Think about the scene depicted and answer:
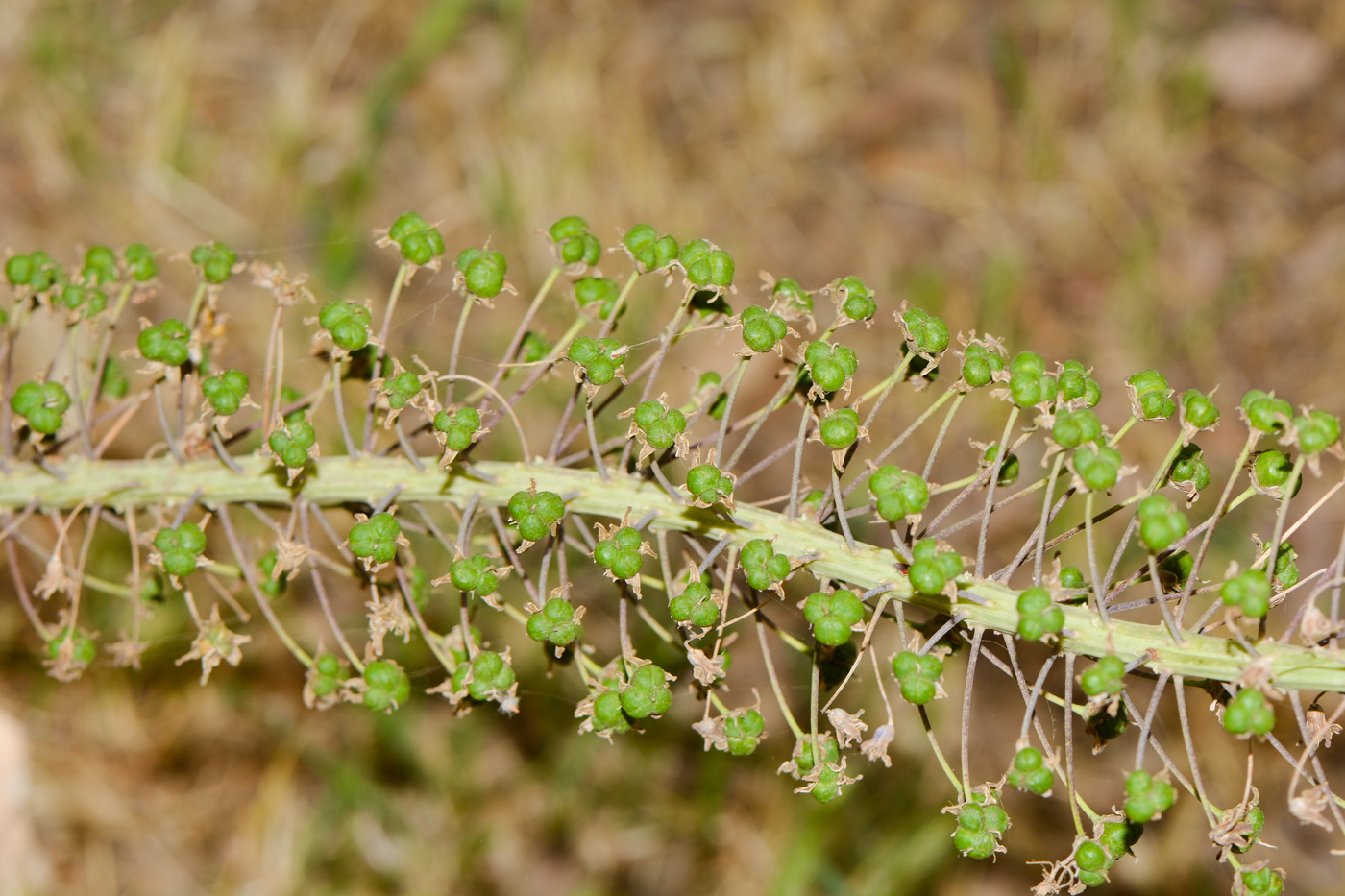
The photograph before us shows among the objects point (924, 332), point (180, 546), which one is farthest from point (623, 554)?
point (180, 546)

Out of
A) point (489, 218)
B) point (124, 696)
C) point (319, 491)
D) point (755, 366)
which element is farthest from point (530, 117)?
point (319, 491)

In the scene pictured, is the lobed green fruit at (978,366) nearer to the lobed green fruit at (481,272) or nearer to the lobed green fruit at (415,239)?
the lobed green fruit at (481,272)

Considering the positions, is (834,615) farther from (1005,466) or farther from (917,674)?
(1005,466)

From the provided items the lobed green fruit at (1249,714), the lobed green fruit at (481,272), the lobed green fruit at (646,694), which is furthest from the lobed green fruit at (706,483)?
the lobed green fruit at (1249,714)

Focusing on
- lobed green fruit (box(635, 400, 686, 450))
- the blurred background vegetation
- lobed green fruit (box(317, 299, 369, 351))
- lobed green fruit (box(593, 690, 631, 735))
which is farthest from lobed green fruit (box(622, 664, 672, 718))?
the blurred background vegetation

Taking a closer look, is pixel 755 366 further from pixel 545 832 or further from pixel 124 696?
pixel 124 696

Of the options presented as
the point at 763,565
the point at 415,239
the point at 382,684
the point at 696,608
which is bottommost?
the point at 382,684
